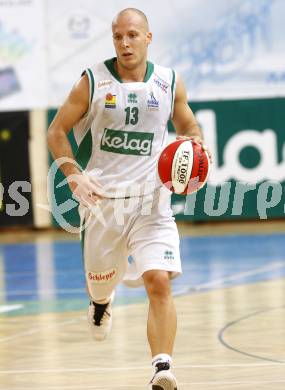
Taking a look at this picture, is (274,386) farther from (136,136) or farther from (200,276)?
(200,276)

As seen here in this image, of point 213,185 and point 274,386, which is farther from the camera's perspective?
point 213,185

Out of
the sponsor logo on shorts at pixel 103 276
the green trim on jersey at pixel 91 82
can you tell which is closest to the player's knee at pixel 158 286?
the sponsor logo on shorts at pixel 103 276

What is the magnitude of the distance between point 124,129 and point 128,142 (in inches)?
3.4

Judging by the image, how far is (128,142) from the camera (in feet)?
24.0

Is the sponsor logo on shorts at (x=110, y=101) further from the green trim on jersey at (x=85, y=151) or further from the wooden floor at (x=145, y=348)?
the wooden floor at (x=145, y=348)

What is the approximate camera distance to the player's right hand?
7.03 m

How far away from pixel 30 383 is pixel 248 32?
36.5 feet

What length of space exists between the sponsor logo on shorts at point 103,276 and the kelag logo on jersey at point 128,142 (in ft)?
2.89

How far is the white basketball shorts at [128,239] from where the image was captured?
7160 mm

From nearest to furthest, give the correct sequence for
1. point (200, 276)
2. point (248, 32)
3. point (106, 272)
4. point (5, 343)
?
point (106, 272)
point (5, 343)
point (200, 276)
point (248, 32)

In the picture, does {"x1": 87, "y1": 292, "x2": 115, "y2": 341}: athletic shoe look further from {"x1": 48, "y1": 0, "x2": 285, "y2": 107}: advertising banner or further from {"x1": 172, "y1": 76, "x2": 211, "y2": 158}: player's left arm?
{"x1": 48, "y1": 0, "x2": 285, "y2": 107}: advertising banner

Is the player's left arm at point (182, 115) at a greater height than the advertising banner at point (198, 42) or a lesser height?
greater

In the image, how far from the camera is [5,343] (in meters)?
9.12

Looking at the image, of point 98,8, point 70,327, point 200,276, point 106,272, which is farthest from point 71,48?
point 106,272
